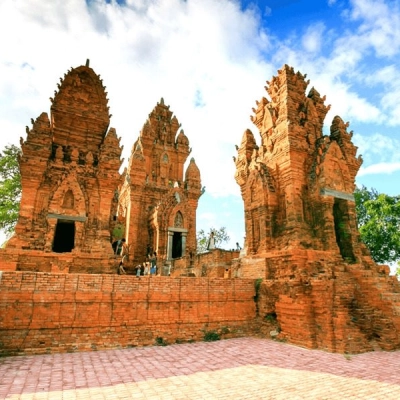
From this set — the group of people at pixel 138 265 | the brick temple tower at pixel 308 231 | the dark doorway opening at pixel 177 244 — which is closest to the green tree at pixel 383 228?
the brick temple tower at pixel 308 231

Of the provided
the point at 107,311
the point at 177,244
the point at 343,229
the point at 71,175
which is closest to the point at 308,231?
the point at 343,229

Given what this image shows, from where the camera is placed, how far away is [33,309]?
6.49 m

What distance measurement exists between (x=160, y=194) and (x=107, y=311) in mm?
15631

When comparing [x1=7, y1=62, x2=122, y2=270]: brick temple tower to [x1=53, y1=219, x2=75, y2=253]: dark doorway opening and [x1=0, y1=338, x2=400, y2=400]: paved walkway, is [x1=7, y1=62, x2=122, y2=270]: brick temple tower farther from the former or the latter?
[x1=0, y1=338, x2=400, y2=400]: paved walkway

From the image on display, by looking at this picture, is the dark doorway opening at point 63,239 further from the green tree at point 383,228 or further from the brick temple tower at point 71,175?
the green tree at point 383,228

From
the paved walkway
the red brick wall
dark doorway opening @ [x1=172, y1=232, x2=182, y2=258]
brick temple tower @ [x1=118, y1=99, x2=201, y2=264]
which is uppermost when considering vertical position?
brick temple tower @ [x1=118, y1=99, x2=201, y2=264]

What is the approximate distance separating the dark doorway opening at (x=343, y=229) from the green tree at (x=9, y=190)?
710 inches

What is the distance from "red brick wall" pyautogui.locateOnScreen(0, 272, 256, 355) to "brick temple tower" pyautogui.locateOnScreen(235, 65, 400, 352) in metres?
1.74

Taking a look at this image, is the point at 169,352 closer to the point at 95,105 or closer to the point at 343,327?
the point at 343,327

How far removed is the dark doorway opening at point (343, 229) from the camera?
1001cm

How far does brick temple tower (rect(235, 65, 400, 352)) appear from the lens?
7.05 metres

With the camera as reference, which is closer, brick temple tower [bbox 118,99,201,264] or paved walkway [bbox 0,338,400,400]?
paved walkway [bbox 0,338,400,400]

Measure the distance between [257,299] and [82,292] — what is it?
5099 mm

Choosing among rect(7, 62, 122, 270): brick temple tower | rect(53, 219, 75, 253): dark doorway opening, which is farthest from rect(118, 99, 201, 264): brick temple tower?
rect(7, 62, 122, 270): brick temple tower
